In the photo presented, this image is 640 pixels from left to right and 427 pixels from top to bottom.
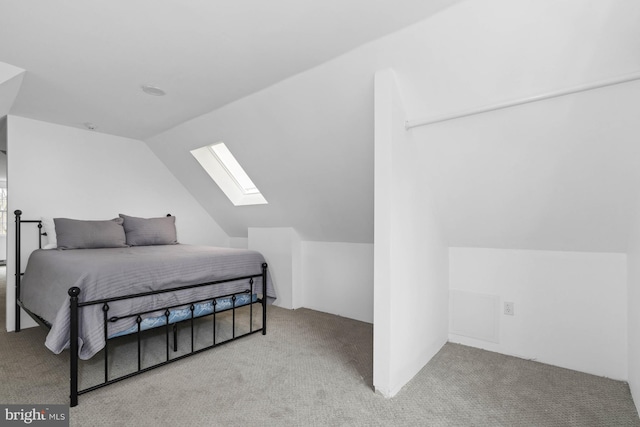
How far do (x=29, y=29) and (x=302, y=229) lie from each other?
2579mm

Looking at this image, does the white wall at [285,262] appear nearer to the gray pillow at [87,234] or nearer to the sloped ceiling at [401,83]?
the sloped ceiling at [401,83]

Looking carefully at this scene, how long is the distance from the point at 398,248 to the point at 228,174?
2652mm

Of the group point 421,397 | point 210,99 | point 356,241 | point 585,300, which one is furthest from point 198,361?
point 585,300

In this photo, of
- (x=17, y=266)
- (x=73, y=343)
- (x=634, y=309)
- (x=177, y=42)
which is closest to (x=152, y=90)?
(x=177, y=42)

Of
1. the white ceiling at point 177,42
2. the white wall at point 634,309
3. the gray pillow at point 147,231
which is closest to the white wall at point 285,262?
the gray pillow at point 147,231

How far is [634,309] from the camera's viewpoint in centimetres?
189

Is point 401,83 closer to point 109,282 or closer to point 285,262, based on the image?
point 109,282

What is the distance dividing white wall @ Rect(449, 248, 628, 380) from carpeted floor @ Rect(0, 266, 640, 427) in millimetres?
107

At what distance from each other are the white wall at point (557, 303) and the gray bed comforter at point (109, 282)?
6.25 ft

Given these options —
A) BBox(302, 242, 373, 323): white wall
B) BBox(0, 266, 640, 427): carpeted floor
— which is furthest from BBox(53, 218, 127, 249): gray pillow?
BBox(302, 242, 373, 323): white wall

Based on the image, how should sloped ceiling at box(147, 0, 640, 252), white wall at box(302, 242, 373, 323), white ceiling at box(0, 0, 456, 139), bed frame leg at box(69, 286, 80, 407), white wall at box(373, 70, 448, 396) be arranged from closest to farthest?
sloped ceiling at box(147, 0, 640, 252)
white ceiling at box(0, 0, 456, 139)
bed frame leg at box(69, 286, 80, 407)
white wall at box(373, 70, 448, 396)
white wall at box(302, 242, 373, 323)

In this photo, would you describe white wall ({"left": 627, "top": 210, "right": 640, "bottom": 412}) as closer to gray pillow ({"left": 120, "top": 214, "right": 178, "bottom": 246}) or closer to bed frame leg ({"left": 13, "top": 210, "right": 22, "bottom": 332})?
gray pillow ({"left": 120, "top": 214, "right": 178, "bottom": 246})

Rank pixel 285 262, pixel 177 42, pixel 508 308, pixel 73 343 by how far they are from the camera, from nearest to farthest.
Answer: pixel 73 343 < pixel 177 42 < pixel 508 308 < pixel 285 262

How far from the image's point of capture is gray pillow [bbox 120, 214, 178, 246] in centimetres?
347
